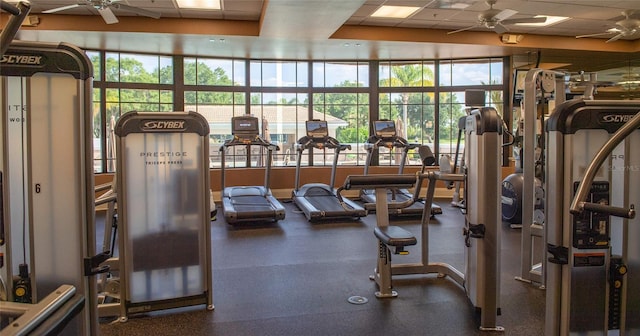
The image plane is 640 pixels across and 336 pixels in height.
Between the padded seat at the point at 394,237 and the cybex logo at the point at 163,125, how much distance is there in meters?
1.79

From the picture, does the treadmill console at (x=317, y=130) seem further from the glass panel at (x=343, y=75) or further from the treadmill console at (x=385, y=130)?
the glass panel at (x=343, y=75)

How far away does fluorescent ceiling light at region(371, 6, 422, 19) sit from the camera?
675 cm

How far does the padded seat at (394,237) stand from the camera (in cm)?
357

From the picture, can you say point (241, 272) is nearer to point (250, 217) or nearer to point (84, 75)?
point (250, 217)

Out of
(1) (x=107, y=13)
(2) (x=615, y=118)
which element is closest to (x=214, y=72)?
(1) (x=107, y=13)

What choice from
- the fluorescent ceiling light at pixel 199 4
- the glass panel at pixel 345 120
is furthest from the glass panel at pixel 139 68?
the glass panel at pixel 345 120

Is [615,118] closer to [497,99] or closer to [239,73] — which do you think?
[497,99]

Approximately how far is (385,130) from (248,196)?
2822mm

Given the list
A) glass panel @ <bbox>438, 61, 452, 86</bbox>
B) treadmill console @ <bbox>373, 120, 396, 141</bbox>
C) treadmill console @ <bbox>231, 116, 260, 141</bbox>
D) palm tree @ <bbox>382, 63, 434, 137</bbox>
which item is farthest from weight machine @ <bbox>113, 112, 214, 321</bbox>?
glass panel @ <bbox>438, 61, 452, 86</bbox>

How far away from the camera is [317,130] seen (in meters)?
8.63

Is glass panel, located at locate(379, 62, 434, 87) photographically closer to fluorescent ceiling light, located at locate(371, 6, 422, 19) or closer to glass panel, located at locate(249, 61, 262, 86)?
Answer: glass panel, located at locate(249, 61, 262, 86)

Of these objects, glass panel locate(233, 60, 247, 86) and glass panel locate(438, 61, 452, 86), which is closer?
glass panel locate(233, 60, 247, 86)

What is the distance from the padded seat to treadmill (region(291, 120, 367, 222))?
3446 millimetres

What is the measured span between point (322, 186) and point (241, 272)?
4.32m
